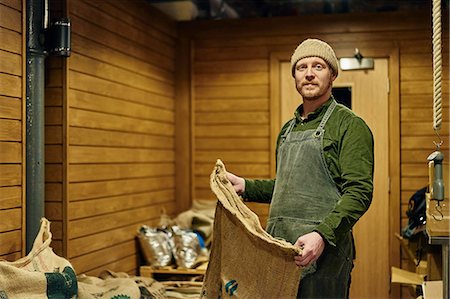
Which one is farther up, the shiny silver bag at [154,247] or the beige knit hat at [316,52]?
the beige knit hat at [316,52]

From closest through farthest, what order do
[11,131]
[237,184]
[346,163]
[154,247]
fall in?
[346,163]
[237,184]
[11,131]
[154,247]

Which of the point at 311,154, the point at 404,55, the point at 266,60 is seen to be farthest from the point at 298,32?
the point at 311,154

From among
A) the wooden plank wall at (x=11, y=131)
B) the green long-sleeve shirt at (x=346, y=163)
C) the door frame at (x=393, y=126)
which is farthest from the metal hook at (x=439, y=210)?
the door frame at (x=393, y=126)

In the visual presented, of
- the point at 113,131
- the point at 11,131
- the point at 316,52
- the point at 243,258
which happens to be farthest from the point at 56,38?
the point at 243,258

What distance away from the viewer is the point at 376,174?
4941mm

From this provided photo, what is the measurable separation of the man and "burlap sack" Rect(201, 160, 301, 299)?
5.0 inches

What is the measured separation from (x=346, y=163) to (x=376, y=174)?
277cm

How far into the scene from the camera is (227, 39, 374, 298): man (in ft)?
7.46

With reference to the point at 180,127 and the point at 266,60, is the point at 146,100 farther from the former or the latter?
the point at 266,60

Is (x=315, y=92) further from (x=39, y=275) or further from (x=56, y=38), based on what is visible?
(x=56, y=38)

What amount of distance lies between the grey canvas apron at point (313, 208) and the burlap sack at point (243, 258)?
0.17 m

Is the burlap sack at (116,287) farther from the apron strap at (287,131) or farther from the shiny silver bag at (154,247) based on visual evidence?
the apron strap at (287,131)

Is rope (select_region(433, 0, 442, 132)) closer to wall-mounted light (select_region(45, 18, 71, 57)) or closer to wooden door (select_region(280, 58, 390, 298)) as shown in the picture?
wall-mounted light (select_region(45, 18, 71, 57))

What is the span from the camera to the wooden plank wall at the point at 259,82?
4918 mm
